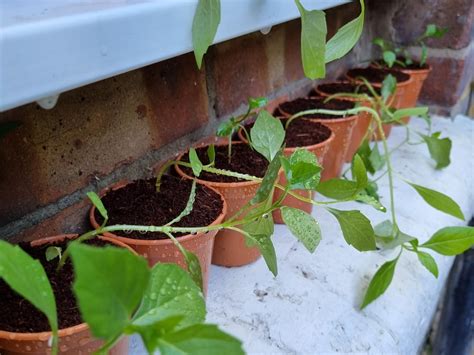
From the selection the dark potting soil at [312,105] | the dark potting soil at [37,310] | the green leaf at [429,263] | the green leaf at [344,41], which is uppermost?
the green leaf at [344,41]

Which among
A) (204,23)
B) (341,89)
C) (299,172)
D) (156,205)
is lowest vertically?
(341,89)

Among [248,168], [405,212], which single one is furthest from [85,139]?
[405,212]

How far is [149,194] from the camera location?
0.61m

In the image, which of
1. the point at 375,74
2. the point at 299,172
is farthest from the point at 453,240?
the point at 375,74

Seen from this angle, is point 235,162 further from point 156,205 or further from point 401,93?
point 401,93

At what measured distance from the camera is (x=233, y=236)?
0.67 metres

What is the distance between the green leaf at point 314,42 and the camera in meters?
0.44

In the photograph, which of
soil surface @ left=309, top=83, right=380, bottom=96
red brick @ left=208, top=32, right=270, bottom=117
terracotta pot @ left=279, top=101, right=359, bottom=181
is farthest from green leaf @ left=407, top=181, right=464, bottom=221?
soil surface @ left=309, top=83, right=380, bottom=96

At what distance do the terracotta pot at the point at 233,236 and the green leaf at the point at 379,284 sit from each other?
163 mm

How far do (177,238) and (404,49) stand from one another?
1.09 meters

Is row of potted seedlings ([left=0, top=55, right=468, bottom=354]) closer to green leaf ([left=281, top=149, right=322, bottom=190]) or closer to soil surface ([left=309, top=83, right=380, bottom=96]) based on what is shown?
green leaf ([left=281, top=149, right=322, bottom=190])

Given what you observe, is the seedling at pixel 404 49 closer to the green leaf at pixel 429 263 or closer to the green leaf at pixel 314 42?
the green leaf at pixel 429 263

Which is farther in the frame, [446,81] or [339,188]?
[446,81]

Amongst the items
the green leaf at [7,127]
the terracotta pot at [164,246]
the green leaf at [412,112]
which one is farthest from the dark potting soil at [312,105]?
the green leaf at [7,127]
